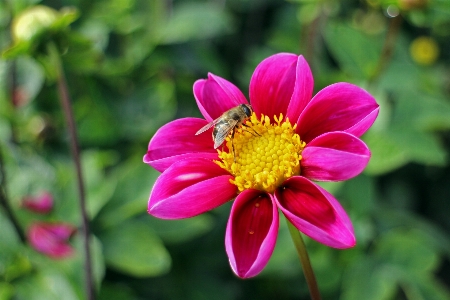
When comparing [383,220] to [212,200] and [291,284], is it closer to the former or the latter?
[291,284]

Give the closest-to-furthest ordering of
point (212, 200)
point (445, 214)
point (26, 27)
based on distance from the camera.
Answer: point (212, 200) < point (26, 27) < point (445, 214)

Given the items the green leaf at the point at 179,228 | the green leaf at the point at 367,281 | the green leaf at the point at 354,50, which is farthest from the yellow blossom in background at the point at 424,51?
the green leaf at the point at 179,228

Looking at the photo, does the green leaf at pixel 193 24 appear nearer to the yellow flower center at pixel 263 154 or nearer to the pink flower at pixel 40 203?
the pink flower at pixel 40 203

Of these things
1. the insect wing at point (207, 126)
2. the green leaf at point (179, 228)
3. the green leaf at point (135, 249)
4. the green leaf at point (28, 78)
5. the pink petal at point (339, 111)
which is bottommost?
the green leaf at point (179, 228)

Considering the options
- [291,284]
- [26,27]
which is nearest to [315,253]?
[291,284]

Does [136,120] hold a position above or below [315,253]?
above

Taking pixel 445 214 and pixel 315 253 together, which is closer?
pixel 315 253
